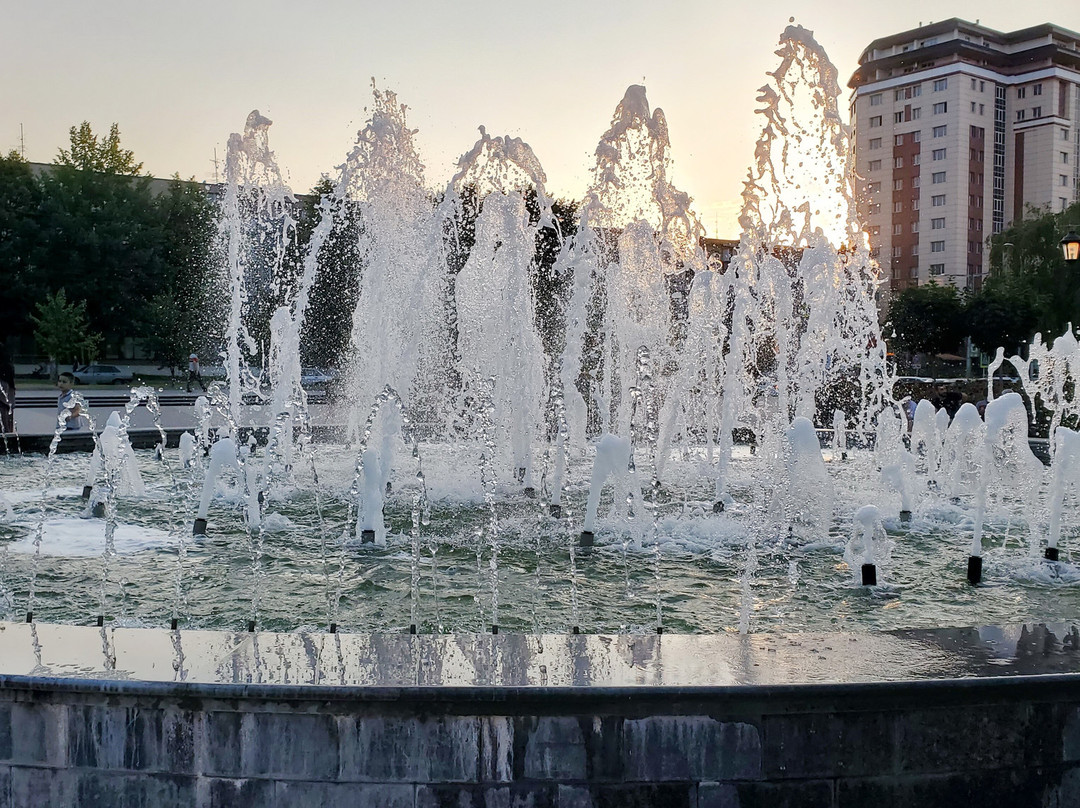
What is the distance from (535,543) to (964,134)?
230ft

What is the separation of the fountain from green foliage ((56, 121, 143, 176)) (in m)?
37.4

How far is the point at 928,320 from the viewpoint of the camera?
49062 millimetres

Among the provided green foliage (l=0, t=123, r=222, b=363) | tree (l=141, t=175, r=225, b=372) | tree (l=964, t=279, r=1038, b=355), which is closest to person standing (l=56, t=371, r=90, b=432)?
tree (l=141, t=175, r=225, b=372)

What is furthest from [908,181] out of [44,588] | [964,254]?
[44,588]

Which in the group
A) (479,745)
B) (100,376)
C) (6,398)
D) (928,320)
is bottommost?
(479,745)

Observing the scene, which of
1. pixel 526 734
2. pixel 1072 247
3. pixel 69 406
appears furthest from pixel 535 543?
pixel 1072 247

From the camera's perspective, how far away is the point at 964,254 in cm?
7025

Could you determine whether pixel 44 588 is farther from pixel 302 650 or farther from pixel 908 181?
pixel 908 181

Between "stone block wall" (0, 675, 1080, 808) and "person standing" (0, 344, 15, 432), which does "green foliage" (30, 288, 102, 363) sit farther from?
"stone block wall" (0, 675, 1080, 808)

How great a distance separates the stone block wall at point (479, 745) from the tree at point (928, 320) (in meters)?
47.9

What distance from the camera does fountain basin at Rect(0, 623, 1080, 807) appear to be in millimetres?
3166

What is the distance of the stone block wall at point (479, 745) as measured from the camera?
3164mm

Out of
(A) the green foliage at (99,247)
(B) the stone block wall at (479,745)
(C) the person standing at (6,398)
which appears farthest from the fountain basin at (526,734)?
(A) the green foliage at (99,247)

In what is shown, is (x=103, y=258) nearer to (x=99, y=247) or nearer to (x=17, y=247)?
(x=99, y=247)
